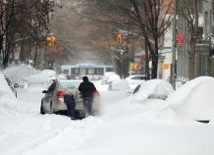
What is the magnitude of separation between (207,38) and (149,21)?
5.46m

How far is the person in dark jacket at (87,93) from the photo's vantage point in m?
23.5

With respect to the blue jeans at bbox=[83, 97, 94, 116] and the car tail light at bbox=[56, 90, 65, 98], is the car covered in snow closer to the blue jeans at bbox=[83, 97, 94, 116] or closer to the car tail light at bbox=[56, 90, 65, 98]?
the blue jeans at bbox=[83, 97, 94, 116]

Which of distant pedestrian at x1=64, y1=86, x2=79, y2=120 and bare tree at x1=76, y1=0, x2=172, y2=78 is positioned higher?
bare tree at x1=76, y1=0, x2=172, y2=78

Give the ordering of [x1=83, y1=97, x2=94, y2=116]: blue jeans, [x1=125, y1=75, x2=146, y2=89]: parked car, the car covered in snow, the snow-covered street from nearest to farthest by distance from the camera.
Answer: the snow-covered street → [x1=83, y1=97, x2=94, y2=116]: blue jeans → the car covered in snow → [x1=125, y1=75, x2=146, y2=89]: parked car

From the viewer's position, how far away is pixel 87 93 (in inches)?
935

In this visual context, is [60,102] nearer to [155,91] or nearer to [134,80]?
[155,91]

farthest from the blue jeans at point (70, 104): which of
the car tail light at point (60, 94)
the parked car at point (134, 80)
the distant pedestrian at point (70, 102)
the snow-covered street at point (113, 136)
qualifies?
the parked car at point (134, 80)

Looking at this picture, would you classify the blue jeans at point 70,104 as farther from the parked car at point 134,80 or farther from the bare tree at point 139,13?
the parked car at point 134,80

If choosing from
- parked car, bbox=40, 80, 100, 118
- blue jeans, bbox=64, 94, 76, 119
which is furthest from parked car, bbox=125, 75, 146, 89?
blue jeans, bbox=64, 94, 76, 119

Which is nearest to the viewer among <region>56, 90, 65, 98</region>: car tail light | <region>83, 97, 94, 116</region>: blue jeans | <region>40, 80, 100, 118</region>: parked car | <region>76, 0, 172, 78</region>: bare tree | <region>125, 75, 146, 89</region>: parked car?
<region>56, 90, 65, 98</region>: car tail light

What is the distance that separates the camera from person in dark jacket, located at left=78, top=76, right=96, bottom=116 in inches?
927

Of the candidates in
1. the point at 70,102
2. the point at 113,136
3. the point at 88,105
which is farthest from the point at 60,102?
the point at 113,136

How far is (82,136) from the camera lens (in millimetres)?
15367

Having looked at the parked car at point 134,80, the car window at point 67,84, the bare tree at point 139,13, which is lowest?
the parked car at point 134,80
